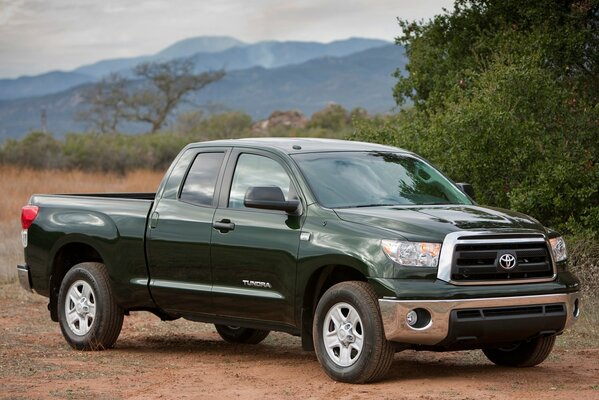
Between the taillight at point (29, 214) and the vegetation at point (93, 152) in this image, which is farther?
the vegetation at point (93, 152)

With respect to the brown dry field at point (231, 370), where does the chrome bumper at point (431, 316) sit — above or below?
above

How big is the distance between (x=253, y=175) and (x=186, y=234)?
768mm

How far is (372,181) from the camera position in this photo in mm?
9656

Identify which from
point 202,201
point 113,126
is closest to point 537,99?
point 202,201

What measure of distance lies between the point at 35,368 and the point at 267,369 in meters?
1.89

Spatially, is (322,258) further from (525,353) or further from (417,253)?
(525,353)

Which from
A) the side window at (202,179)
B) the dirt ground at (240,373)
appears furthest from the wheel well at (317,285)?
the side window at (202,179)

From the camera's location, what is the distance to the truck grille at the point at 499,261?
333 inches

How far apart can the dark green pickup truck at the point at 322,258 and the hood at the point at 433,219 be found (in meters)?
0.02

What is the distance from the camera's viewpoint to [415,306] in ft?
27.4

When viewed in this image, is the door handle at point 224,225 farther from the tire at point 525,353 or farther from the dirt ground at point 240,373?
the tire at point 525,353

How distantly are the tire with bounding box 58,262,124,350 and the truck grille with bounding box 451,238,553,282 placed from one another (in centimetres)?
381

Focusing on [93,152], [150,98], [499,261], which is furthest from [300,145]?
[150,98]

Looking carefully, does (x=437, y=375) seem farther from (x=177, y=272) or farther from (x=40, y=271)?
(x=40, y=271)
